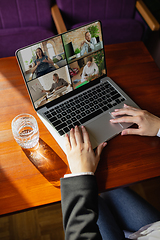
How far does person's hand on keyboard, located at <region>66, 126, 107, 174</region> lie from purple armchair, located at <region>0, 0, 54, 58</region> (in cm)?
109

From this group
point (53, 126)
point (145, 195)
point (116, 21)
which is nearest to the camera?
point (53, 126)

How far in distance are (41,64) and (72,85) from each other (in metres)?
0.19

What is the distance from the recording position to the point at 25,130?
0.91 meters

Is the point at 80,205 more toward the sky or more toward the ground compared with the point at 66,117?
more toward the ground

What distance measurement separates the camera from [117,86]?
1051 millimetres

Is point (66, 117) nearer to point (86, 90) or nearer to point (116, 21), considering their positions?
point (86, 90)

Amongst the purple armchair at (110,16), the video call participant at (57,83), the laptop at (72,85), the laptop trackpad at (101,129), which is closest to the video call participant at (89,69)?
the laptop at (72,85)

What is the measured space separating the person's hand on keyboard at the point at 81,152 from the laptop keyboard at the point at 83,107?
0.05 meters

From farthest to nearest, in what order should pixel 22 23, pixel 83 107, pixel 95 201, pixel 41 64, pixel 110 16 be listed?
pixel 110 16
pixel 22 23
pixel 83 107
pixel 41 64
pixel 95 201

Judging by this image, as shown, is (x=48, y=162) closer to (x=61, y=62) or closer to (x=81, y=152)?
(x=81, y=152)

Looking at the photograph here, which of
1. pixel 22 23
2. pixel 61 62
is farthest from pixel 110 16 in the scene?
pixel 61 62

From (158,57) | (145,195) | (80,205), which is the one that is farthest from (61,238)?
(158,57)

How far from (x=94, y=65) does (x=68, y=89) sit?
0.58 feet

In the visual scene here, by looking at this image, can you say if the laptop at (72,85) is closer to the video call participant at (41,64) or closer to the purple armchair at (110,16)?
the video call participant at (41,64)
